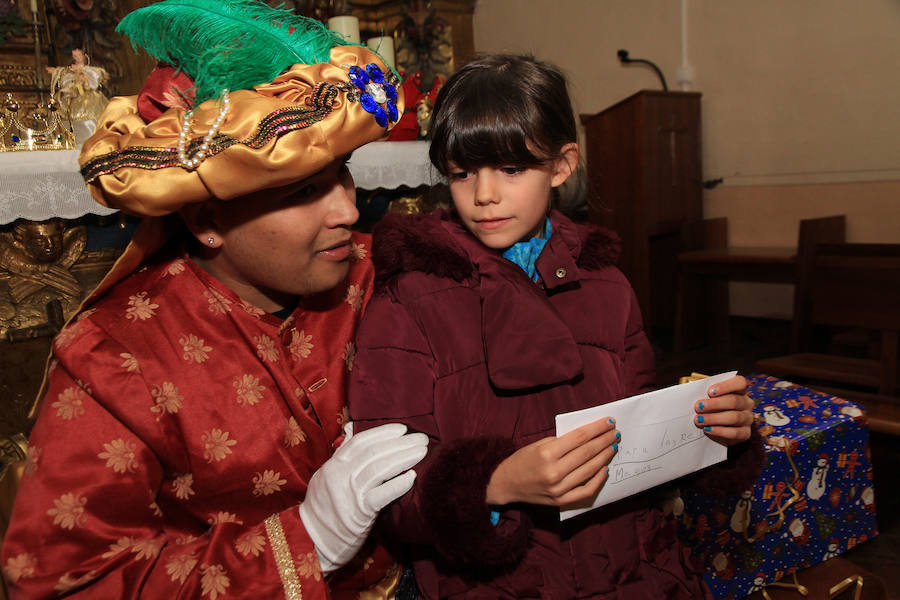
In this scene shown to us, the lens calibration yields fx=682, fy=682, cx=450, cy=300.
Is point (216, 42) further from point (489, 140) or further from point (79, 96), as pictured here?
point (79, 96)

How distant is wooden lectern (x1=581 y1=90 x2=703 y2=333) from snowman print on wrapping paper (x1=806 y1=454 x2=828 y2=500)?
4134 millimetres

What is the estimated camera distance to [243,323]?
1380 millimetres

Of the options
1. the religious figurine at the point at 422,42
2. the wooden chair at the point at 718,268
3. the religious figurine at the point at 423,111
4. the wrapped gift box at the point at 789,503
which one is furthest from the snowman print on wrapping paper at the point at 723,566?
the religious figurine at the point at 422,42

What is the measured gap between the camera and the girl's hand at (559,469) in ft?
3.61

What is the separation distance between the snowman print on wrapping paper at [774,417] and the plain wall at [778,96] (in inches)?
142

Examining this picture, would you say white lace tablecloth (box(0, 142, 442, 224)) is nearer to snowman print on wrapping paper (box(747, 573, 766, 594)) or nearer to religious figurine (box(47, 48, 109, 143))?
religious figurine (box(47, 48, 109, 143))

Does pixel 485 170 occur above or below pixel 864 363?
above

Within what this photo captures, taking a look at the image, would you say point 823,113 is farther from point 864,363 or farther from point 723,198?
point 864,363

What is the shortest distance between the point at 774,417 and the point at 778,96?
4.87 metres

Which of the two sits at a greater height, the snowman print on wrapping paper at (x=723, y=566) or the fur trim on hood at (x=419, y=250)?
the fur trim on hood at (x=419, y=250)

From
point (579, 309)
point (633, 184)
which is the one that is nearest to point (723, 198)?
point (633, 184)

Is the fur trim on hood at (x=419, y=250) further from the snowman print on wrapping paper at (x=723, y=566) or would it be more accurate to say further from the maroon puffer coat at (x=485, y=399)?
the snowman print on wrapping paper at (x=723, y=566)

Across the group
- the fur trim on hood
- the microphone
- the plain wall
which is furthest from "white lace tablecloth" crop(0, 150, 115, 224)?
the microphone

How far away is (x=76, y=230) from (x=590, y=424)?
1.61 m
